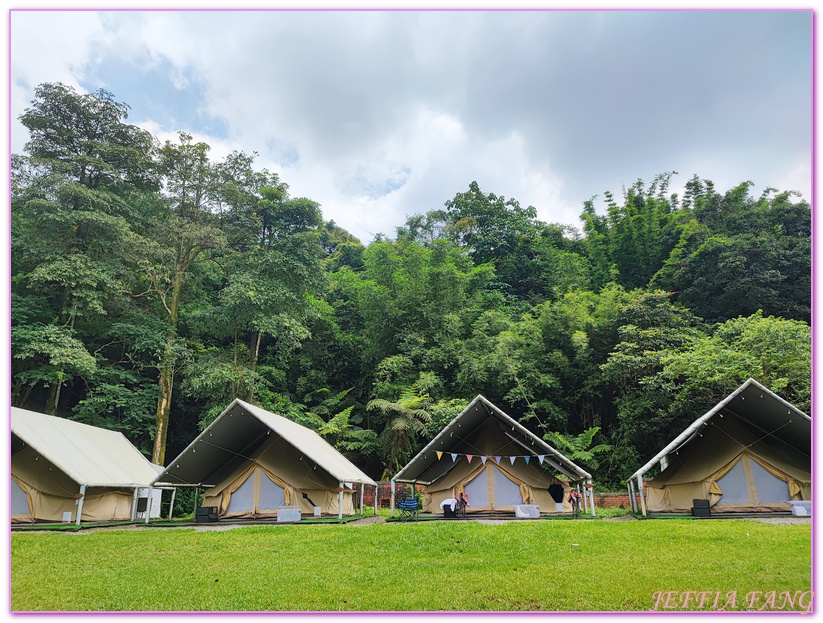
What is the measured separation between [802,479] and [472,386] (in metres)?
12.6

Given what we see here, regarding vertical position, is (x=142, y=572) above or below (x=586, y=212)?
below

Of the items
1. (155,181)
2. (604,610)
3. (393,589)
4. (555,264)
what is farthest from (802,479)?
(155,181)

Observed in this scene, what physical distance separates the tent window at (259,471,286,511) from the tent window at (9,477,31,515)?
18.6 feet

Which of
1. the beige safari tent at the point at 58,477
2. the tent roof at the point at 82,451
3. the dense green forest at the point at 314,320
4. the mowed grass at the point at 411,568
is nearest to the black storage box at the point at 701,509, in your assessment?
the mowed grass at the point at 411,568

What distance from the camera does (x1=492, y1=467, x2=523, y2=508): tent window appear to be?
1485 centimetres

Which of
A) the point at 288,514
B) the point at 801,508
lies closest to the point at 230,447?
the point at 288,514

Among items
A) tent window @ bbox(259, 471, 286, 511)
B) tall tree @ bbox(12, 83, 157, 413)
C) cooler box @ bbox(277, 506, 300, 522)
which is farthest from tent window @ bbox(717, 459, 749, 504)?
tall tree @ bbox(12, 83, 157, 413)

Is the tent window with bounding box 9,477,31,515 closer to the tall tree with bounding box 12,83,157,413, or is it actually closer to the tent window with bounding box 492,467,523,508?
the tall tree with bounding box 12,83,157,413

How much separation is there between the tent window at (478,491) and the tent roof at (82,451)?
9230 mm

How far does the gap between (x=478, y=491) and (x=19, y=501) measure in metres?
12.0

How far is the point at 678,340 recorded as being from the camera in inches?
810

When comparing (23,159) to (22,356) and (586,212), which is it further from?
(586,212)

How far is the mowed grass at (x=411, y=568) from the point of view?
5.74 meters

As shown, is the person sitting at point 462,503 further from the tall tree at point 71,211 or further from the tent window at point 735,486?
the tall tree at point 71,211
